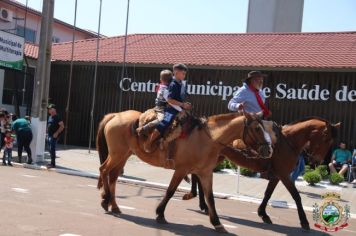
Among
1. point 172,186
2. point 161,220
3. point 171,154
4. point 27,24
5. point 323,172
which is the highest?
point 27,24

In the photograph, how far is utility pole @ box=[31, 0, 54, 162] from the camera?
1585cm

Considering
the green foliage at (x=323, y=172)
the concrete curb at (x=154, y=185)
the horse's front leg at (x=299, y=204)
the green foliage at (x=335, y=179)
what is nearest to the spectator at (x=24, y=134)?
the concrete curb at (x=154, y=185)

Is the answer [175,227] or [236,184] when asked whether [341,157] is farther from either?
[175,227]

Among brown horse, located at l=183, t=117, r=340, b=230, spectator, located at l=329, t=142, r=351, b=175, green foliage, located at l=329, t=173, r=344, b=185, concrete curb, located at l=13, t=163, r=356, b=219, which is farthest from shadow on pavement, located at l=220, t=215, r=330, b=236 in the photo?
spectator, located at l=329, t=142, r=351, b=175

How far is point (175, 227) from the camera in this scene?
25.1 ft

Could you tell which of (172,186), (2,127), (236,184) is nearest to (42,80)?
(2,127)

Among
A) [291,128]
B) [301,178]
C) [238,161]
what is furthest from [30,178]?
[301,178]

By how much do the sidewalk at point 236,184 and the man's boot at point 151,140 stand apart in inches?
178

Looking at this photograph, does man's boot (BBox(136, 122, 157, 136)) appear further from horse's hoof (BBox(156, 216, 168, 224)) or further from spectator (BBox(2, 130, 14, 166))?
spectator (BBox(2, 130, 14, 166))

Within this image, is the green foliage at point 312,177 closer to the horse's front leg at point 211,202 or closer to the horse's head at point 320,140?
the horse's head at point 320,140

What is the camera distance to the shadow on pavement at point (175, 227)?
738cm

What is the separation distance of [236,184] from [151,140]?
6.87 meters

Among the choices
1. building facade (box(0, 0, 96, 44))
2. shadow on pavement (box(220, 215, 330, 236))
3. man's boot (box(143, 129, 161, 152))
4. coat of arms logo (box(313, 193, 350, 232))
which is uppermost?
Result: building facade (box(0, 0, 96, 44))

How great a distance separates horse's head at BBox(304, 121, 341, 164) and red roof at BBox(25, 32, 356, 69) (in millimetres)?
9887
